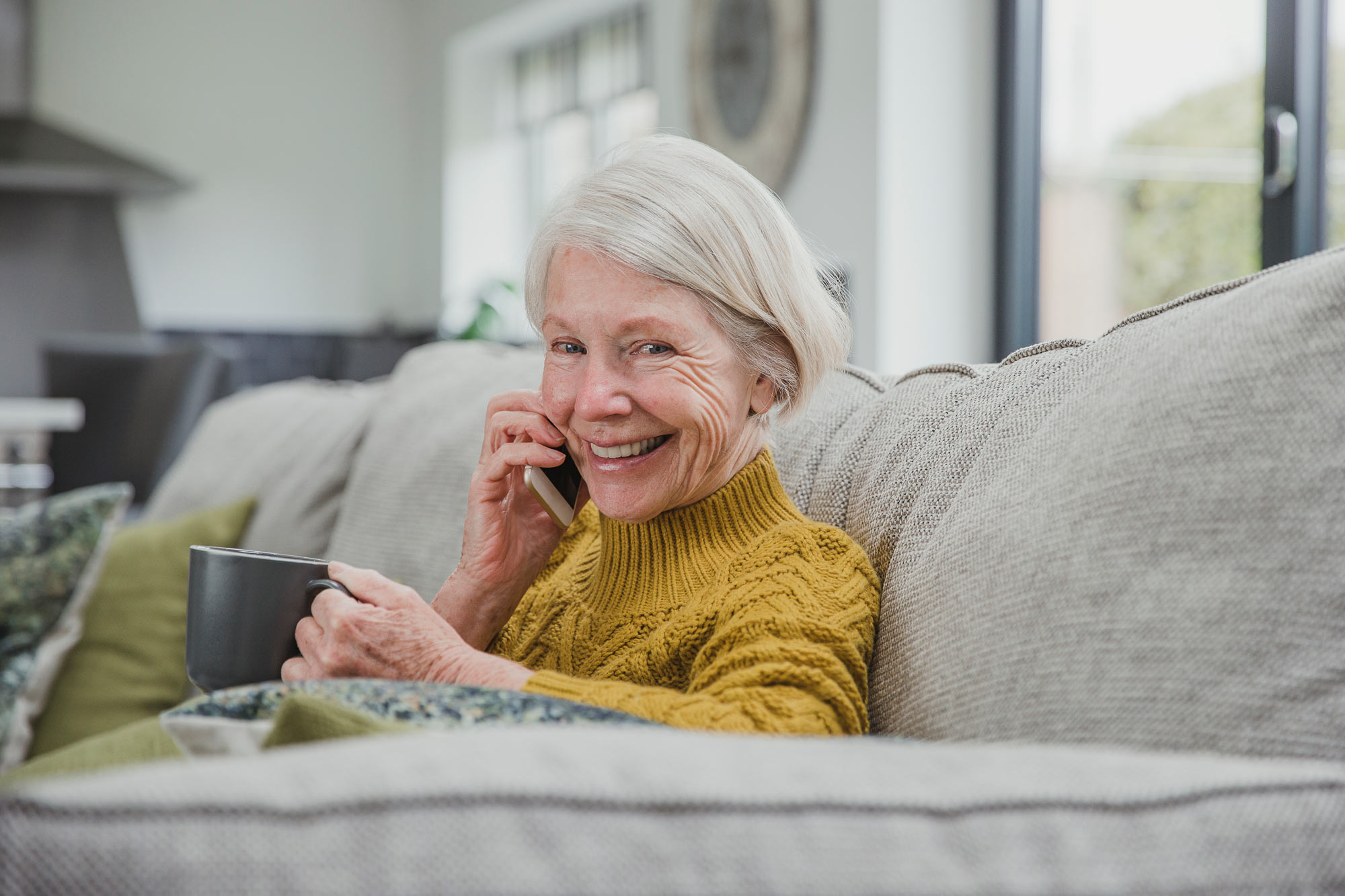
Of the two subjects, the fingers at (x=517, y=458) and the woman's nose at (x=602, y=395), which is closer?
the woman's nose at (x=602, y=395)

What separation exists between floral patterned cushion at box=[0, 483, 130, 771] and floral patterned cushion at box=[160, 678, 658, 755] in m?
0.94

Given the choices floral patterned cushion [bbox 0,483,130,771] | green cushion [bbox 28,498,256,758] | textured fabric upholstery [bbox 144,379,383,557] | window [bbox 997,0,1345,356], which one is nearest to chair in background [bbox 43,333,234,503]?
textured fabric upholstery [bbox 144,379,383,557]

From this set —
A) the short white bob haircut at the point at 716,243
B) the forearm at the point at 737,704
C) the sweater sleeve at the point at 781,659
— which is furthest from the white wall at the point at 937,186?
the forearm at the point at 737,704

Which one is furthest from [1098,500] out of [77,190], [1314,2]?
[77,190]

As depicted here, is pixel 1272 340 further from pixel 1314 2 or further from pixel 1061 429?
pixel 1314 2

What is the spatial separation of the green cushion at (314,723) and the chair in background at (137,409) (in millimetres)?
2440

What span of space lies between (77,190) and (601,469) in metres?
5.91

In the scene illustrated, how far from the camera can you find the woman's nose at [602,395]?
0.95m

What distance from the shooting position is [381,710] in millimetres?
610

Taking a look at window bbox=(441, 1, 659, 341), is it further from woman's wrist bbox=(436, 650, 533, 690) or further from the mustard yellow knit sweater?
woman's wrist bbox=(436, 650, 533, 690)

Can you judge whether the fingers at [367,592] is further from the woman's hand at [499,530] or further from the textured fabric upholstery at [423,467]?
the textured fabric upholstery at [423,467]

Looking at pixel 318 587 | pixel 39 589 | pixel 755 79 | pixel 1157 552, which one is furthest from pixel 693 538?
pixel 755 79

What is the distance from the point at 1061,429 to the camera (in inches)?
31.6

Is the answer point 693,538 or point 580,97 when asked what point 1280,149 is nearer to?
point 693,538
